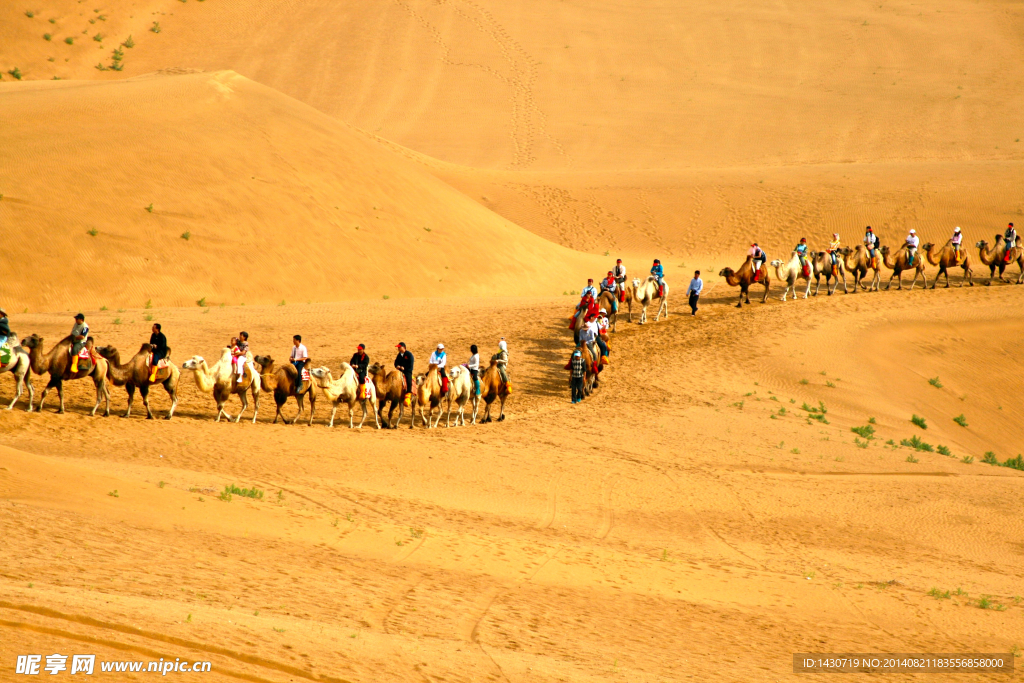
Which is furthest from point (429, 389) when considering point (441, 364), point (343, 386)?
point (343, 386)

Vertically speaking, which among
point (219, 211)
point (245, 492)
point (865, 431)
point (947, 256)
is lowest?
point (245, 492)

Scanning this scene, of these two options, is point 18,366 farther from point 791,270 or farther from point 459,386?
point 791,270

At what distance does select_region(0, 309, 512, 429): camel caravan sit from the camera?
18422mm

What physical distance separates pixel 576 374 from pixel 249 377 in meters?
8.46

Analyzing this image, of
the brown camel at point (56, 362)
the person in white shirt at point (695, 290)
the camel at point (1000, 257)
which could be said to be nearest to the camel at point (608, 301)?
the person in white shirt at point (695, 290)

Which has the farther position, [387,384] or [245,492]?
[387,384]

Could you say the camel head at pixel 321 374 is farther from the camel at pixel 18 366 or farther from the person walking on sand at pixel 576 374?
the person walking on sand at pixel 576 374

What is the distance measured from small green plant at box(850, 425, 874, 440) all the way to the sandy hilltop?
0.21 metres

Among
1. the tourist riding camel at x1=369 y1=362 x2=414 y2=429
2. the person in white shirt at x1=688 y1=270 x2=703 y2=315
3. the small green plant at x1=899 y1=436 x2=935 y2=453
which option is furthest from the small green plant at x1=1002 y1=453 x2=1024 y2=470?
the tourist riding camel at x1=369 y1=362 x2=414 y2=429

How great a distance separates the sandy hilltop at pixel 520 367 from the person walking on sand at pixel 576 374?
860 mm

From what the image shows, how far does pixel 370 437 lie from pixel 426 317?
1153 cm

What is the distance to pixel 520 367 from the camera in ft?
87.8

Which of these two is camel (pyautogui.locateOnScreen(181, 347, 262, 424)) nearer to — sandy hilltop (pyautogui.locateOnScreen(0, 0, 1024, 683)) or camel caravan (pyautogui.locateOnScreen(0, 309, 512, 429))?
camel caravan (pyautogui.locateOnScreen(0, 309, 512, 429))

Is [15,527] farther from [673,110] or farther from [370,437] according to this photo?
[673,110]
